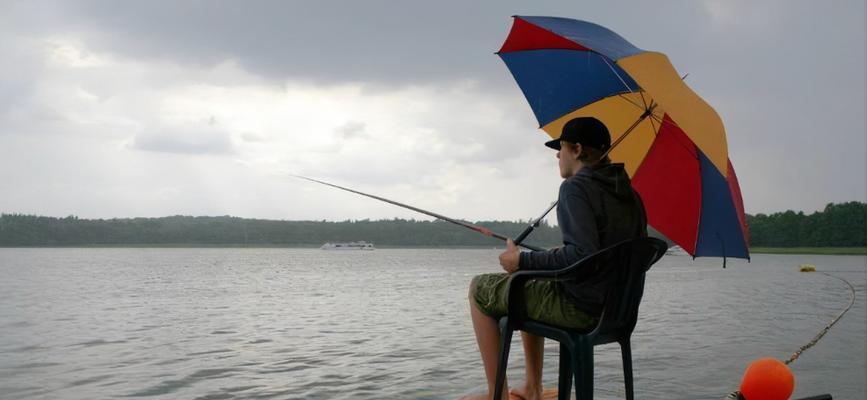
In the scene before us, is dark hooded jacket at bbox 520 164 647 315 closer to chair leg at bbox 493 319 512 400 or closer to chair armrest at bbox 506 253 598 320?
chair armrest at bbox 506 253 598 320

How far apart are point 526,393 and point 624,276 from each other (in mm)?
1295

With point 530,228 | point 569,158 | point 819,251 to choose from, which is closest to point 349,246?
point 819,251

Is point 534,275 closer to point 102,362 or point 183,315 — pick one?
point 102,362

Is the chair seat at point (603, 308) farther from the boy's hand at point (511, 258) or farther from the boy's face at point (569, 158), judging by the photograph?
the boy's face at point (569, 158)

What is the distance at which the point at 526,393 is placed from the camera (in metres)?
4.71

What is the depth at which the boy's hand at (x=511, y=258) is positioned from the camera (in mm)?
3834

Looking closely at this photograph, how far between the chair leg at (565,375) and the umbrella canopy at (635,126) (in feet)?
3.77

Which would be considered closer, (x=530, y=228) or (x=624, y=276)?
(x=624, y=276)

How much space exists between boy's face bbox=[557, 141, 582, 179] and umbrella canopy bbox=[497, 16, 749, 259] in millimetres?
760

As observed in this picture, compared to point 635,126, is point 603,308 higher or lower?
lower

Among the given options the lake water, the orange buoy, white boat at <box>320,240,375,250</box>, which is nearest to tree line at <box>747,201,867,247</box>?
white boat at <box>320,240,375,250</box>

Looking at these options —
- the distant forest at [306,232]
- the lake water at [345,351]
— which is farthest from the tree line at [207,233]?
the lake water at [345,351]

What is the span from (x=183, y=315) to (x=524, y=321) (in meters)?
13.0

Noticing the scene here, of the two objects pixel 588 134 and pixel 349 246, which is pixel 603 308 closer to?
pixel 588 134
